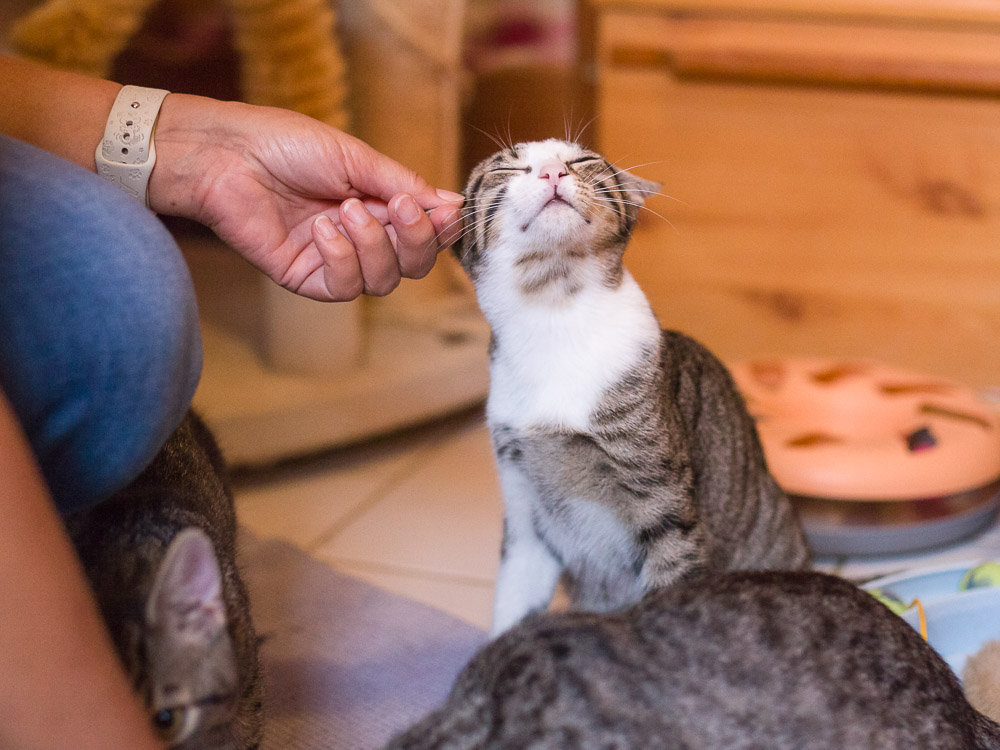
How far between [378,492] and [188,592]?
1426 millimetres

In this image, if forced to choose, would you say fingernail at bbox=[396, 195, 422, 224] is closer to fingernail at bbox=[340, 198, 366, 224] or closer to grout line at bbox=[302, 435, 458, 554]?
fingernail at bbox=[340, 198, 366, 224]

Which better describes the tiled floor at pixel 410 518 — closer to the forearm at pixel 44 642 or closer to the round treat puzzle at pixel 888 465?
the round treat puzzle at pixel 888 465

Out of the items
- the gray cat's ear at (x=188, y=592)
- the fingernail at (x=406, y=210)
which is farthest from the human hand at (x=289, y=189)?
the gray cat's ear at (x=188, y=592)

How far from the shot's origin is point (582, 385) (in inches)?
47.2

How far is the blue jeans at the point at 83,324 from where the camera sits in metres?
0.82

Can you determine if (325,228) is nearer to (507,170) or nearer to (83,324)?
(507,170)

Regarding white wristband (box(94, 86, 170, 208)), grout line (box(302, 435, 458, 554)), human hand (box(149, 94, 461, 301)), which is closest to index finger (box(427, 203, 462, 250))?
human hand (box(149, 94, 461, 301))

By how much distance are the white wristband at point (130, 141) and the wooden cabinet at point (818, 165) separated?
5.37 ft

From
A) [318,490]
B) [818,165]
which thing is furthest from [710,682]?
[818,165]

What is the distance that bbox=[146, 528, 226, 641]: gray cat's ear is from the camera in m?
0.73

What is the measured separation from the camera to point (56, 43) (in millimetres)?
1945

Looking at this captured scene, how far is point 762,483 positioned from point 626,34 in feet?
5.03

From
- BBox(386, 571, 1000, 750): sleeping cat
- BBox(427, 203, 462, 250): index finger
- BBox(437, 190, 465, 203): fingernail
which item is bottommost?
BBox(386, 571, 1000, 750): sleeping cat

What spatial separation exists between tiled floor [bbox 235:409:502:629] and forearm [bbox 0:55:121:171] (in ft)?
3.25
